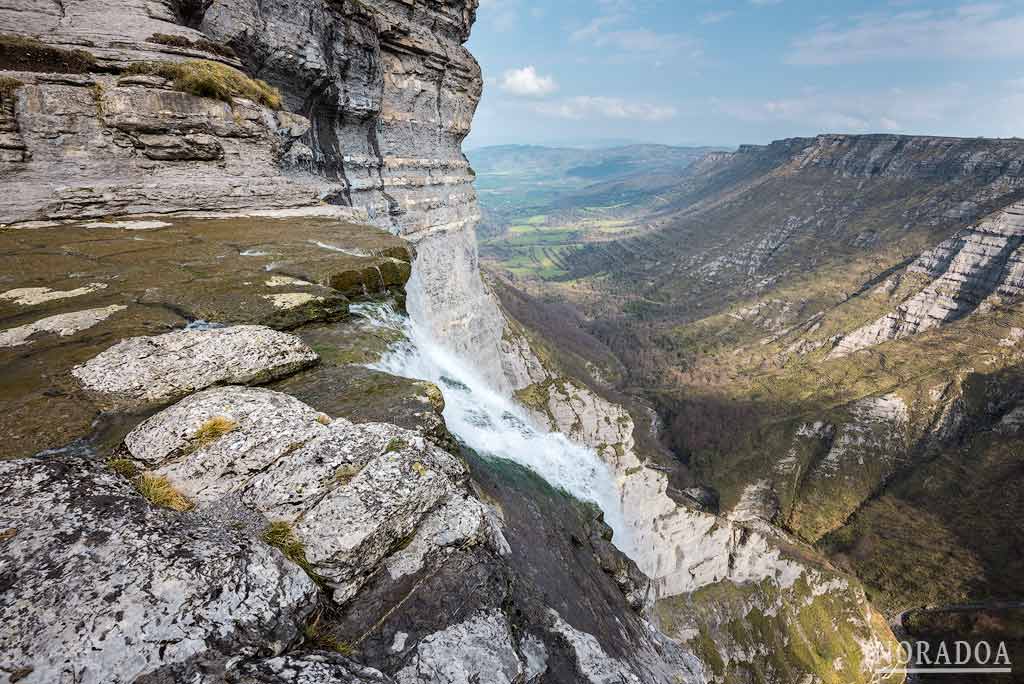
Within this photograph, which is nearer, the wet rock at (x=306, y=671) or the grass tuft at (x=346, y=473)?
the wet rock at (x=306, y=671)

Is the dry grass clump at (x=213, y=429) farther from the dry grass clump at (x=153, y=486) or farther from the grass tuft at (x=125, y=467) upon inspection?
the grass tuft at (x=125, y=467)

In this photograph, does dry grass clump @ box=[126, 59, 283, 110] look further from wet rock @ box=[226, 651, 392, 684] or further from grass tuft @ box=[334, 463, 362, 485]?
wet rock @ box=[226, 651, 392, 684]

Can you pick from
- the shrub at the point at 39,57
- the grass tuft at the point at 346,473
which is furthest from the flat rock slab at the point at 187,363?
the shrub at the point at 39,57

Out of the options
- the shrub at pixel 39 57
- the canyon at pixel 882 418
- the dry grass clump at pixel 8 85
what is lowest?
the canyon at pixel 882 418

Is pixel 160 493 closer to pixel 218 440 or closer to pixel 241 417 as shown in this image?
pixel 218 440

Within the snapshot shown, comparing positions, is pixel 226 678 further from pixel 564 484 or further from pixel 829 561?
pixel 829 561

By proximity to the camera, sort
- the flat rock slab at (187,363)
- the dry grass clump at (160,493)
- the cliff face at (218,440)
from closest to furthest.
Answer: the cliff face at (218,440)
the dry grass clump at (160,493)
the flat rock slab at (187,363)

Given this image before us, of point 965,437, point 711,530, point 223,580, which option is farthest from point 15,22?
point 965,437
